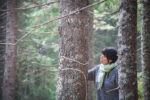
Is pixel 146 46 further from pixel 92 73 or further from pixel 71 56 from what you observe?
pixel 71 56

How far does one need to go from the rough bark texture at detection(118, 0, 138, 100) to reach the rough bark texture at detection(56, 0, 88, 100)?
0.95 m

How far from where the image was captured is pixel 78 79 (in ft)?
10.4

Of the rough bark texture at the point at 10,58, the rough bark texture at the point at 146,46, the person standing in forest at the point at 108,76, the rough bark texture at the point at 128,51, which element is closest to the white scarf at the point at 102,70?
the person standing in forest at the point at 108,76

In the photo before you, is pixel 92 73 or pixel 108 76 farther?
pixel 92 73

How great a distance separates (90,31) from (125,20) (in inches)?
228

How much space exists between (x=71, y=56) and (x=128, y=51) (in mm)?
1097

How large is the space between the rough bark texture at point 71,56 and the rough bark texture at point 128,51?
95 cm

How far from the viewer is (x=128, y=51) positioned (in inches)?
94.1

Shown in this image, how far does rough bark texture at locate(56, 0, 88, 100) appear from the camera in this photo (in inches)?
124

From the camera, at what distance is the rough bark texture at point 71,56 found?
3.14 m

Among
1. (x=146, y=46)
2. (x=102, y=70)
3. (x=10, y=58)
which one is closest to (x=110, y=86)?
(x=102, y=70)

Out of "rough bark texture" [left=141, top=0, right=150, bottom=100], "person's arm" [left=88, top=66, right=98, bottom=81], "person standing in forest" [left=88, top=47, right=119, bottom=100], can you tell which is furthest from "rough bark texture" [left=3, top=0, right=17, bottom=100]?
"rough bark texture" [left=141, top=0, right=150, bottom=100]

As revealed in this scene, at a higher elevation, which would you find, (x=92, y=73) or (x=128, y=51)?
(x=128, y=51)

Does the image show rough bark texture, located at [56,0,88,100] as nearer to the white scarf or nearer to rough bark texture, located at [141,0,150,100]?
the white scarf
